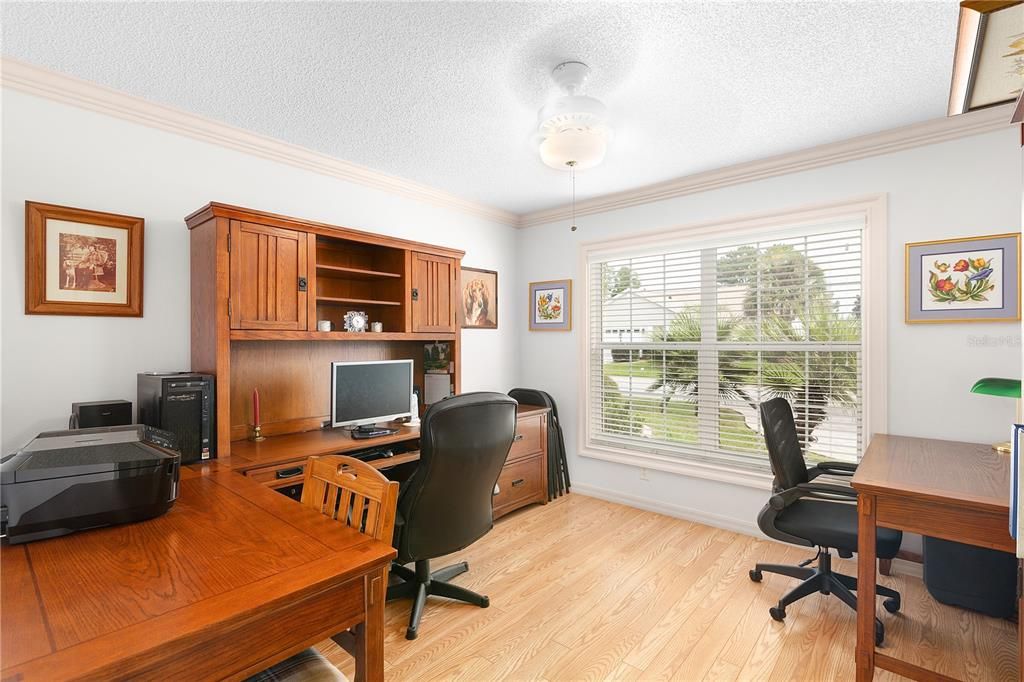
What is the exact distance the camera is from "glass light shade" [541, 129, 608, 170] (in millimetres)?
2088

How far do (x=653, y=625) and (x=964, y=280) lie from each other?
2.40 m

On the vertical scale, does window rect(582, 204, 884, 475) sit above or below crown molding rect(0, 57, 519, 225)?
below

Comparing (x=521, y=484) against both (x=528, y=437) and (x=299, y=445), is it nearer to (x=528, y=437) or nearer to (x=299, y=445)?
(x=528, y=437)

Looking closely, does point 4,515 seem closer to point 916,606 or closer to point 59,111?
point 59,111

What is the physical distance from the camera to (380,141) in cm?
281

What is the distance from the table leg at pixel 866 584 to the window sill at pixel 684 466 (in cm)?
137

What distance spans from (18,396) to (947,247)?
14.8ft

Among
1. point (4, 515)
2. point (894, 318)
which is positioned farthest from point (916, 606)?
point (4, 515)

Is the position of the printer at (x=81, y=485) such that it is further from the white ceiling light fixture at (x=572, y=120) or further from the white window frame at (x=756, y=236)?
the white window frame at (x=756, y=236)

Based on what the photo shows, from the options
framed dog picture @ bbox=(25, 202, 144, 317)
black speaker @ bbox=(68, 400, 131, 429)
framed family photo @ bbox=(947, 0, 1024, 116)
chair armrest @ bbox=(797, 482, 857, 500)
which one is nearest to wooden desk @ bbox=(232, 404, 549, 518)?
black speaker @ bbox=(68, 400, 131, 429)

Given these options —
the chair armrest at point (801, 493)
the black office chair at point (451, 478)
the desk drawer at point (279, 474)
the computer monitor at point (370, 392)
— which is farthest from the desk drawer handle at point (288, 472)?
the chair armrest at point (801, 493)

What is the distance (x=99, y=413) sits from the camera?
2.07 m

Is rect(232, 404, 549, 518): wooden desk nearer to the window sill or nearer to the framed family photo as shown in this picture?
the window sill

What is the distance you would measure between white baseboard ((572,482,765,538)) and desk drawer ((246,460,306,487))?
8.18 feet
